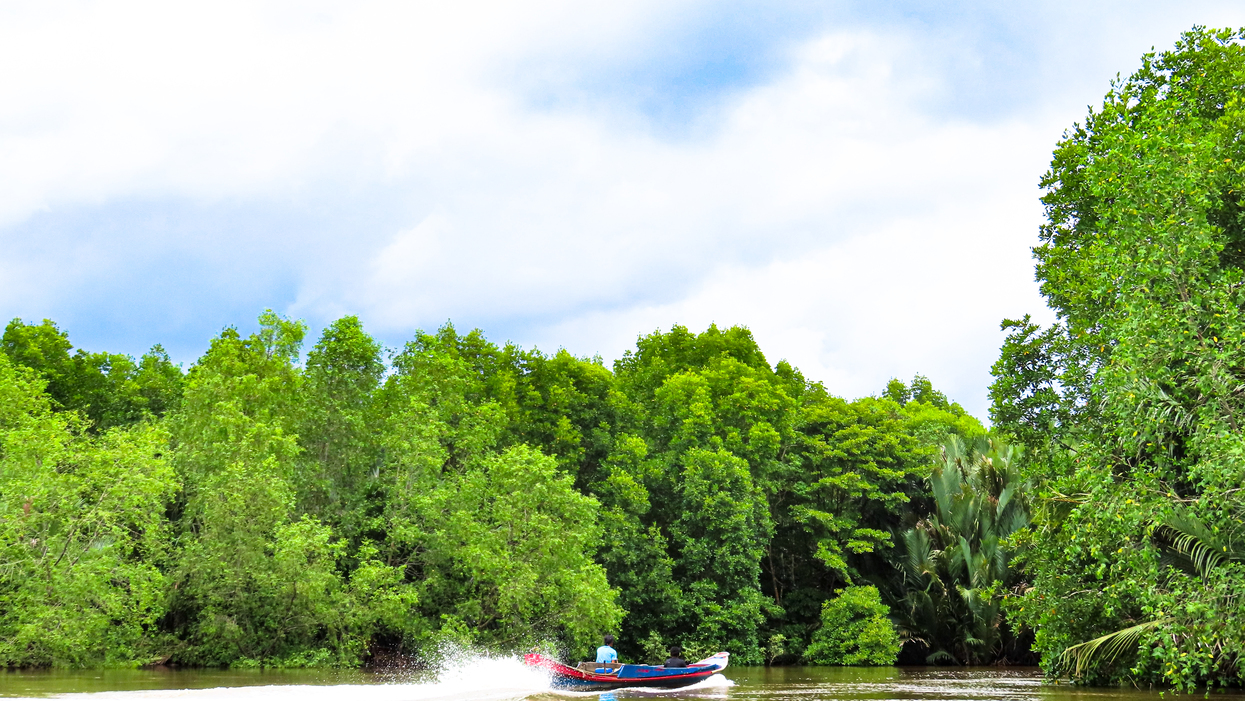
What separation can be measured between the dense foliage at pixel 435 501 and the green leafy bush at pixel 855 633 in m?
0.24

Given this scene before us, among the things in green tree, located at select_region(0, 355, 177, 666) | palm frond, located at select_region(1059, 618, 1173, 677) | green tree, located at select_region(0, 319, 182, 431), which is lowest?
palm frond, located at select_region(1059, 618, 1173, 677)

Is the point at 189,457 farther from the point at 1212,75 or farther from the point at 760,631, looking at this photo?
the point at 1212,75

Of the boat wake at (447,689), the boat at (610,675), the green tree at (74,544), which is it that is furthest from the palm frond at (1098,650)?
the green tree at (74,544)

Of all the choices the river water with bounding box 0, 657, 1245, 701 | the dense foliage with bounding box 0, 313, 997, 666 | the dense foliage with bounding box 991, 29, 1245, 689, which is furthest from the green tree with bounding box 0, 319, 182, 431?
the dense foliage with bounding box 991, 29, 1245, 689

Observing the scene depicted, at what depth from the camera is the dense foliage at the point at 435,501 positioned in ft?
117

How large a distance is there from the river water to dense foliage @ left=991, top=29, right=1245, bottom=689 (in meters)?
2.98

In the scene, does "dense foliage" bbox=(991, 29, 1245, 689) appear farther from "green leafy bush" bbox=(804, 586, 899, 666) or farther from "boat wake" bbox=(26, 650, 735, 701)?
"green leafy bush" bbox=(804, 586, 899, 666)

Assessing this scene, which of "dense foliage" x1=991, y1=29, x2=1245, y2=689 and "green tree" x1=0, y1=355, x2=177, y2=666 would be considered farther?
"green tree" x1=0, y1=355, x2=177, y2=666

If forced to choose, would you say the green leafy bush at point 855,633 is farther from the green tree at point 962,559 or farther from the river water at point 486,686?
the river water at point 486,686

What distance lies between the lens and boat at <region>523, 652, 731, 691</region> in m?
28.9

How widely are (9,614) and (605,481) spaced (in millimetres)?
25301

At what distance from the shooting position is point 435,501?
41.5m

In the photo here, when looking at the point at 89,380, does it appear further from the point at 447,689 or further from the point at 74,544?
the point at 447,689

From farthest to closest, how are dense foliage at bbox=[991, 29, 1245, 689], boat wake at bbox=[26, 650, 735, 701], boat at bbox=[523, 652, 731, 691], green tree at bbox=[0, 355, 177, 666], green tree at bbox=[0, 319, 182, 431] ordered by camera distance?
1. green tree at bbox=[0, 319, 182, 431]
2. green tree at bbox=[0, 355, 177, 666]
3. boat at bbox=[523, 652, 731, 691]
4. boat wake at bbox=[26, 650, 735, 701]
5. dense foliage at bbox=[991, 29, 1245, 689]
